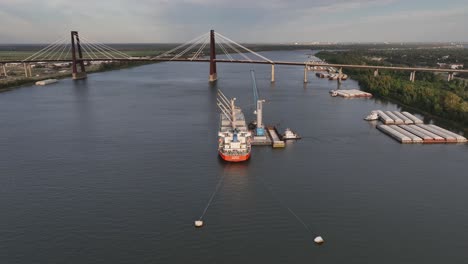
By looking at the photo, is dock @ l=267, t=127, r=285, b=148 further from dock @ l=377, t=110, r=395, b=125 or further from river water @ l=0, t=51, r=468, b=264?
dock @ l=377, t=110, r=395, b=125

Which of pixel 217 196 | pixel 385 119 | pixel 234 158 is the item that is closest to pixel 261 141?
pixel 234 158

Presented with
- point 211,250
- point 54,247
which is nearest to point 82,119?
→ point 54,247

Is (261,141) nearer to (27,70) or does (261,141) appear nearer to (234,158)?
(234,158)

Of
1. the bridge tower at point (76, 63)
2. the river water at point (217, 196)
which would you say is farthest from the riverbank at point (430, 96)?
the bridge tower at point (76, 63)

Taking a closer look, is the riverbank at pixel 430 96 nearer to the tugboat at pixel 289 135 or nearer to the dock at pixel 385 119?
the dock at pixel 385 119

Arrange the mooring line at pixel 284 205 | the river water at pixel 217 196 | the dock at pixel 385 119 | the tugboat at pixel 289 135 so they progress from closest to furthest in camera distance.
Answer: the river water at pixel 217 196
the mooring line at pixel 284 205
the tugboat at pixel 289 135
the dock at pixel 385 119

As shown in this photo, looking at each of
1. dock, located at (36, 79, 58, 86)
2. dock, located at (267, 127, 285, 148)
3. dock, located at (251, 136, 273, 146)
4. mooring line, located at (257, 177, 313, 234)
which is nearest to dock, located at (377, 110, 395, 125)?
dock, located at (267, 127, 285, 148)
